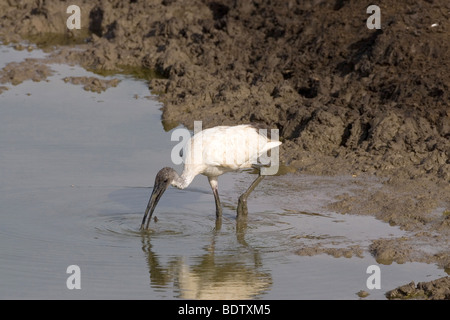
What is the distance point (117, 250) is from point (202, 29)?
23.8 feet

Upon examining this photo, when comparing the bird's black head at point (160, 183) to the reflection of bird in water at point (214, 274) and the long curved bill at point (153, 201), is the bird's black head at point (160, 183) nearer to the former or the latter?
the long curved bill at point (153, 201)

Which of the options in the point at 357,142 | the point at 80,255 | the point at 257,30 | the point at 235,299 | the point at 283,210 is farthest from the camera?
the point at 257,30

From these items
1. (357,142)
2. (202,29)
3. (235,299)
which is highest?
(202,29)

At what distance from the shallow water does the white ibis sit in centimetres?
33

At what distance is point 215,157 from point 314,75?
3.89m

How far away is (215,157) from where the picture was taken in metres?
9.71

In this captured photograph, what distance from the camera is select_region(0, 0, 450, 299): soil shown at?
1048 cm

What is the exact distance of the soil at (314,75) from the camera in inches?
412

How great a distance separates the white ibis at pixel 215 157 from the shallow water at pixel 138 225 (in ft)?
1.08

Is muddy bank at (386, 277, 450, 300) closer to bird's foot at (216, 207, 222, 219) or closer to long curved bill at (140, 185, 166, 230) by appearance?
bird's foot at (216, 207, 222, 219)

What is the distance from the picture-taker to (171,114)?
43.4 feet

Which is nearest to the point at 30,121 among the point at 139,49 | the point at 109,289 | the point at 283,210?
the point at 139,49

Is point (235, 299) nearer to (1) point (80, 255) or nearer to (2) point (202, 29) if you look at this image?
(1) point (80, 255)

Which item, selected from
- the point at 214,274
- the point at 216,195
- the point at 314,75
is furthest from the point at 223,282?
the point at 314,75
